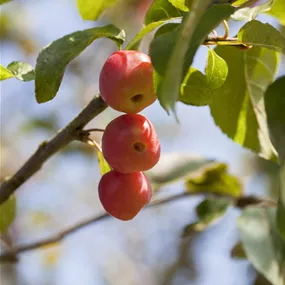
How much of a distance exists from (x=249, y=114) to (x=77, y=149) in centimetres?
220

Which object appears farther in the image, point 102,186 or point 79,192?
point 79,192

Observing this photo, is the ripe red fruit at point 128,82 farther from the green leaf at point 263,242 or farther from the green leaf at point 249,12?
the green leaf at point 263,242

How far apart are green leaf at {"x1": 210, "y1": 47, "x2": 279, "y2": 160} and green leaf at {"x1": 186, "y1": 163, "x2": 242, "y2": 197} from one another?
572 mm

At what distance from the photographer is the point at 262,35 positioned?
81 cm

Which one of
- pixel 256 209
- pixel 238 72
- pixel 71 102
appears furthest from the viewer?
pixel 71 102

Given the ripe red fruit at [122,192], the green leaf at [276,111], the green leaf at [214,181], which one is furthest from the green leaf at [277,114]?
the green leaf at [214,181]

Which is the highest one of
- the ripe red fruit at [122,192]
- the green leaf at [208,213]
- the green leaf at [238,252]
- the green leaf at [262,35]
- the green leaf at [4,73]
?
the green leaf at [4,73]

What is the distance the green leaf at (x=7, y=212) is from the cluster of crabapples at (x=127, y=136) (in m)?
0.32

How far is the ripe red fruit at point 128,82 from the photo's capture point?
73 centimetres

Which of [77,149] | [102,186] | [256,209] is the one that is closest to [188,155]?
[256,209]

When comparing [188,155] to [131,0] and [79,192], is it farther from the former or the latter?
[79,192]

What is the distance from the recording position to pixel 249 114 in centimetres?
108

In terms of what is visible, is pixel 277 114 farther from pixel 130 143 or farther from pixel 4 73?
pixel 4 73

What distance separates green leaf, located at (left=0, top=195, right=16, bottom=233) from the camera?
3.68ft
